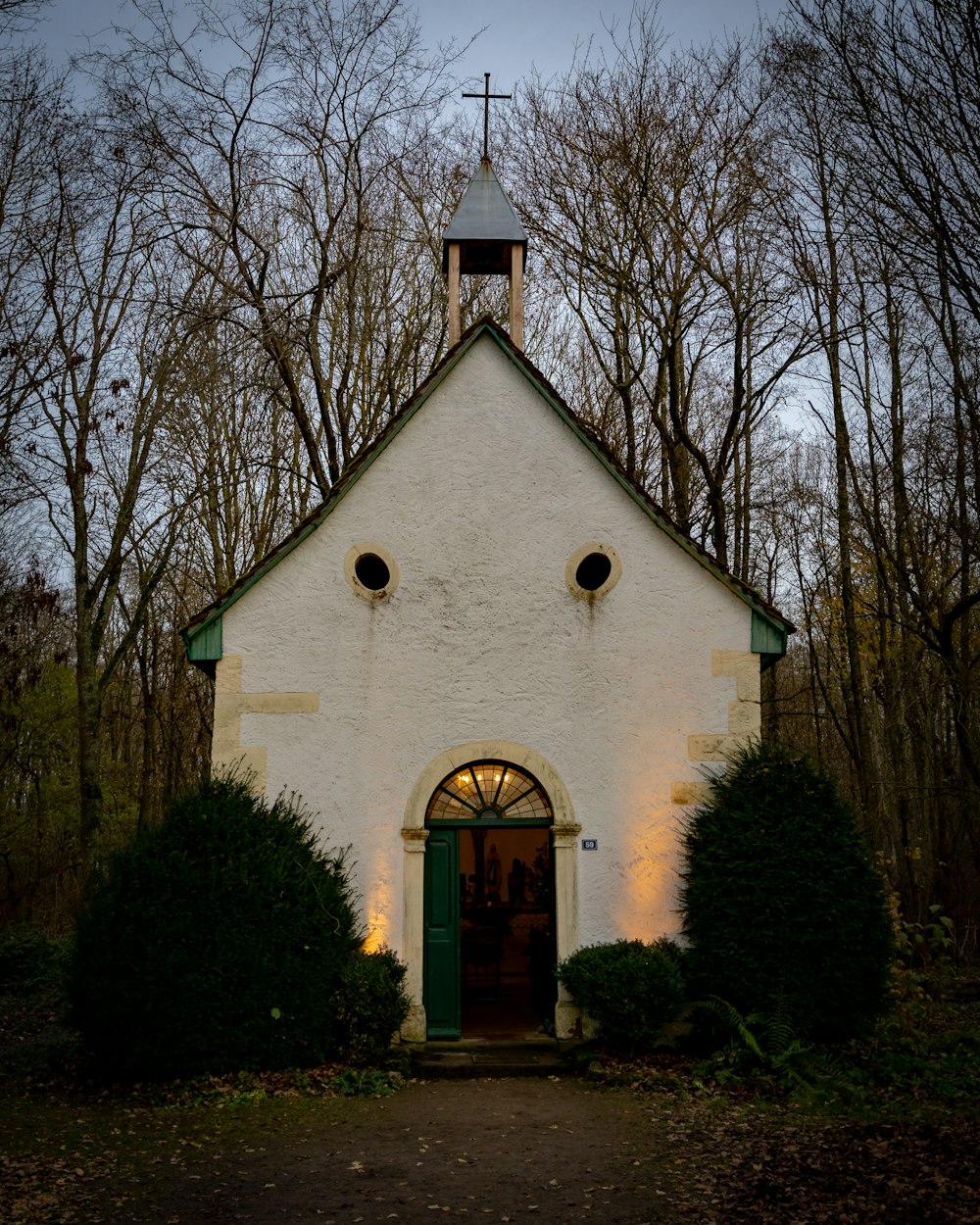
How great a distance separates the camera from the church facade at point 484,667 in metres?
12.2

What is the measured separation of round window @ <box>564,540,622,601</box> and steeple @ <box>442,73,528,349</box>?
8.90 ft

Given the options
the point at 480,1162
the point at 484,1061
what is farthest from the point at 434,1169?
the point at 484,1061

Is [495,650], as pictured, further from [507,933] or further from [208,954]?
[507,933]

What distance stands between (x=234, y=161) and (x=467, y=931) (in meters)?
13.3

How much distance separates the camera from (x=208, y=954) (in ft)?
35.1

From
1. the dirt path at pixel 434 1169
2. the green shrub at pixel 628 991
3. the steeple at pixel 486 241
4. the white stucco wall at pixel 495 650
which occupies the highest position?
the steeple at pixel 486 241

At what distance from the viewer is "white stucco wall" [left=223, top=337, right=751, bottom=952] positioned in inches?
480

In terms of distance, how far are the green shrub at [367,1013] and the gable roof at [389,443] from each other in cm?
378

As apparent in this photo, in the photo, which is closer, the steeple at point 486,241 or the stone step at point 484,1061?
the stone step at point 484,1061

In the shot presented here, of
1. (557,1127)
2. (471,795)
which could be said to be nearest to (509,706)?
(471,795)

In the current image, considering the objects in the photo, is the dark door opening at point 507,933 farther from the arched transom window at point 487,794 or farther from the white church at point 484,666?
the white church at point 484,666

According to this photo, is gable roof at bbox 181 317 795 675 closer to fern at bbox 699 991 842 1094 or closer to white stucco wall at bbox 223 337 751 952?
white stucco wall at bbox 223 337 751 952

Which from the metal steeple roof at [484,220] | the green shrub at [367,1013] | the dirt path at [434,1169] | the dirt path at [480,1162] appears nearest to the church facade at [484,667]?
the green shrub at [367,1013]

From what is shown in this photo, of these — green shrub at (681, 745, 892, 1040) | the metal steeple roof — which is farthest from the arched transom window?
the metal steeple roof
